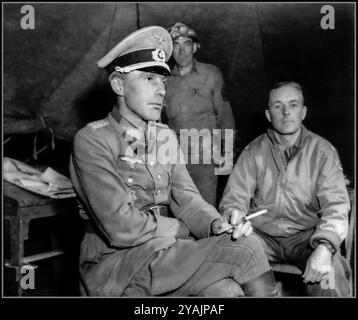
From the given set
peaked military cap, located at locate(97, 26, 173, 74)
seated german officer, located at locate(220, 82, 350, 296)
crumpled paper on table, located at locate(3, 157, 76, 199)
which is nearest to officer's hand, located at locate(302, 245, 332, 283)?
seated german officer, located at locate(220, 82, 350, 296)

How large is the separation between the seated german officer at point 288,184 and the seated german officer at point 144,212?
0.44 m

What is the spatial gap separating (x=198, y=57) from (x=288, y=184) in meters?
1.87

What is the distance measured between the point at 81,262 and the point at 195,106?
6.22 feet

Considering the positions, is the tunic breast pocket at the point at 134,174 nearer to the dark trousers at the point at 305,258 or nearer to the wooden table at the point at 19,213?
the dark trousers at the point at 305,258

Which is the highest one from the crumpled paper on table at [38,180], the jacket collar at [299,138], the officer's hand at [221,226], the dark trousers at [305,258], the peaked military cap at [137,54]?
the peaked military cap at [137,54]

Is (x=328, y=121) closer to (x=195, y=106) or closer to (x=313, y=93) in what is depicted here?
(x=313, y=93)

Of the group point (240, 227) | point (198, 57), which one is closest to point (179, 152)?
point (240, 227)

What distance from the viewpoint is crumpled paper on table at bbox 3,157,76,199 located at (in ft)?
9.18

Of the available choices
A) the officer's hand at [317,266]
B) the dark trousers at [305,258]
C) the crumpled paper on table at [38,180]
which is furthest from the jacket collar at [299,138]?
the crumpled paper on table at [38,180]

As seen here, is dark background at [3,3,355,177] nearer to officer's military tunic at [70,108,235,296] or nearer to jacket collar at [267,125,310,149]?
jacket collar at [267,125,310,149]

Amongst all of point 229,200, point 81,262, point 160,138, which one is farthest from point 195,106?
point 81,262

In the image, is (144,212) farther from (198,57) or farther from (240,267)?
(198,57)

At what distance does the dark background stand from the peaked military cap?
152cm

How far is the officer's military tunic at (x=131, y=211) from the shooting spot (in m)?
1.53
